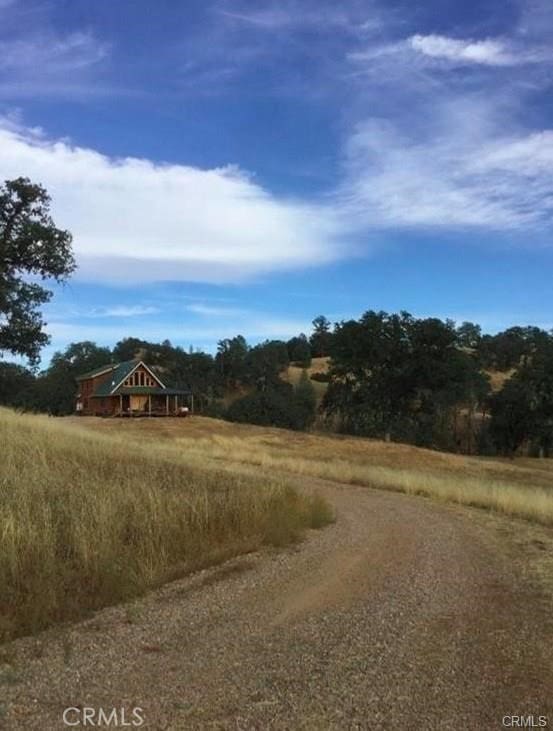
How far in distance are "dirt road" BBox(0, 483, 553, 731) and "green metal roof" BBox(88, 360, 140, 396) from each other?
62.8 meters

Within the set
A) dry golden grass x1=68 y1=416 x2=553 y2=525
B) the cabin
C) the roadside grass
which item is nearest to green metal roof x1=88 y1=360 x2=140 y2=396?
the cabin

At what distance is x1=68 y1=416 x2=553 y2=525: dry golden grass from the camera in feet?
60.2

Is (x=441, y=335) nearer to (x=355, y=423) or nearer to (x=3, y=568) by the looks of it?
(x=355, y=423)

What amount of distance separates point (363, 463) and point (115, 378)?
45.3 meters

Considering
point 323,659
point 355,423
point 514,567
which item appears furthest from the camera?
point 355,423

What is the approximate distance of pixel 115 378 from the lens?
72.1 m

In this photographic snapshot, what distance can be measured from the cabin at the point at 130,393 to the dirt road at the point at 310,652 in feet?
193

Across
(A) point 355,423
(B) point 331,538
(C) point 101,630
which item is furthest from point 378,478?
(A) point 355,423

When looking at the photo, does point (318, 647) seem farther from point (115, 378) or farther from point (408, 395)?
point (115, 378)

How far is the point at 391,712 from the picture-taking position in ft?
15.1

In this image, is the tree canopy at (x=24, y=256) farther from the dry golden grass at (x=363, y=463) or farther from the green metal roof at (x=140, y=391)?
the green metal roof at (x=140, y=391)

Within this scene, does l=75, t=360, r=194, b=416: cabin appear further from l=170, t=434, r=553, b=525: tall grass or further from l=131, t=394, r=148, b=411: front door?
l=170, t=434, r=553, b=525: tall grass

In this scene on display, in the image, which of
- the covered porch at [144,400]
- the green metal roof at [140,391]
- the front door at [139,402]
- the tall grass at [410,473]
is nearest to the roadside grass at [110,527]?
the tall grass at [410,473]

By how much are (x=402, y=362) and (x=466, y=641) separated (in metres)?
54.9
